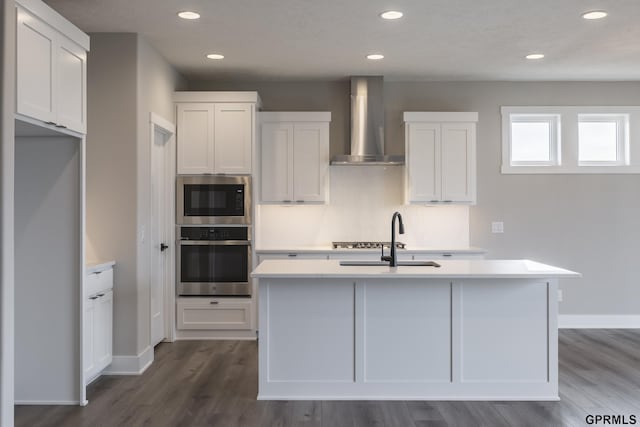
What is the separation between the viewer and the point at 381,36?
4320 millimetres

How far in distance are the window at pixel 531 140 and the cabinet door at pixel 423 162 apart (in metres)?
1.04

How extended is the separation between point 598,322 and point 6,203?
5.72 metres

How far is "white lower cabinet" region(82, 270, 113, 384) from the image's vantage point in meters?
3.64

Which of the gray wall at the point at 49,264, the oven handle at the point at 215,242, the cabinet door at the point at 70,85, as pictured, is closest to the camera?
the cabinet door at the point at 70,85

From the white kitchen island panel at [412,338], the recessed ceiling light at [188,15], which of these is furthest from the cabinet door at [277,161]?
the white kitchen island panel at [412,338]

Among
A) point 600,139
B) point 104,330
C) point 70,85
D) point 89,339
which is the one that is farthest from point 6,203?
point 600,139

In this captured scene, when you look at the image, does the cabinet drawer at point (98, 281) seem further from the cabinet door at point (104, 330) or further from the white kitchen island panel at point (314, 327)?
the white kitchen island panel at point (314, 327)

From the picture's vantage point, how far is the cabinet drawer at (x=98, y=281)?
3662 mm

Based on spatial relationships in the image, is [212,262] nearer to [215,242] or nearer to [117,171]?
[215,242]

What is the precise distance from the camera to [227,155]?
17.4 ft

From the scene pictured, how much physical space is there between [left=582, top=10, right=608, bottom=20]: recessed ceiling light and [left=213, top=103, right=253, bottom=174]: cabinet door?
2997 millimetres

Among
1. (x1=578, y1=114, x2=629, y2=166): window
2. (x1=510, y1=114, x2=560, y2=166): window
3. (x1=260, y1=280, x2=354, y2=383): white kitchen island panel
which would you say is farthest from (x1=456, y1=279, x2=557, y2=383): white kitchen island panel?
(x1=578, y1=114, x2=629, y2=166): window

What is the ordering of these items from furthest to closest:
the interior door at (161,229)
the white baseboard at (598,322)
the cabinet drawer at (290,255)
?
the white baseboard at (598,322)
the cabinet drawer at (290,255)
the interior door at (161,229)

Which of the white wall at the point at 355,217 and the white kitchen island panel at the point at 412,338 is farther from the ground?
the white wall at the point at 355,217
